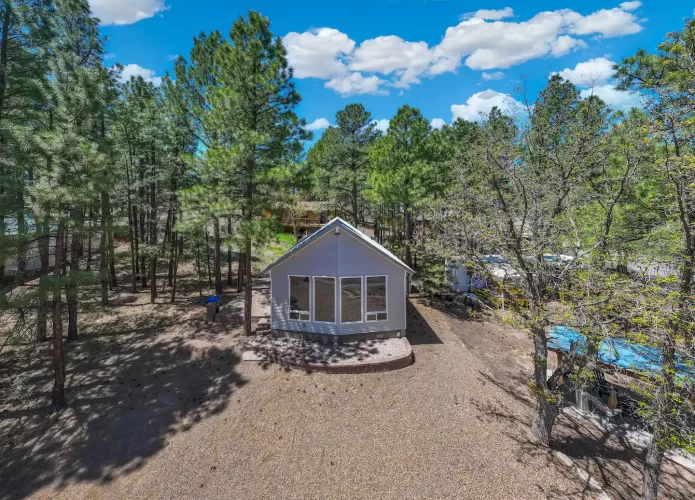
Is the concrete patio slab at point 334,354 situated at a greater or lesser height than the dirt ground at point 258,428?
greater

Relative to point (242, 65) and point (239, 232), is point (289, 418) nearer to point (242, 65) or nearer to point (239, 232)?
point (239, 232)

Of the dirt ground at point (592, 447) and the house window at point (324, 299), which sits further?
the house window at point (324, 299)

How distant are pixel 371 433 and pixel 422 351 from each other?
4.69 m

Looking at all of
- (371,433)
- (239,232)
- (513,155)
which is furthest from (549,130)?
(239,232)

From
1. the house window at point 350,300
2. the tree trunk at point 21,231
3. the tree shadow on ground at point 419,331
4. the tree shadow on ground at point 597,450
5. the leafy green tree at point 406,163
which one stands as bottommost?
the tree shadow on ground at point 597,450

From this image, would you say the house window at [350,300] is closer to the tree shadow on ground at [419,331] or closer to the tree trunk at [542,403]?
the tree shadow on ground at [419,331]

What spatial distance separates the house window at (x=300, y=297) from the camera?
37.9 ft

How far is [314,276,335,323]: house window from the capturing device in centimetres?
1142

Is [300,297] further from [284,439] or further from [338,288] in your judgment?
[284,439]

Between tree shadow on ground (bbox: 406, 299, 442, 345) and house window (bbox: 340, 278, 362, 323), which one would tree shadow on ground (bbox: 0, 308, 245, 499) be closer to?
house window (bbox: 340, 278, 362, 323)

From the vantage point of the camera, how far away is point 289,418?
7789 mm

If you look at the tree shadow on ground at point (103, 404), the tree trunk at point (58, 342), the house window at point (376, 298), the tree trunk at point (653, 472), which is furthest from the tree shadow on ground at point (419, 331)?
the tree trunk at point (58, 342)

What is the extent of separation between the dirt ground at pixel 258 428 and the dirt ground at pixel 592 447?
123 mm

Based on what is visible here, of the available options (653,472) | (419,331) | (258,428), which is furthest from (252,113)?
(653,472)
